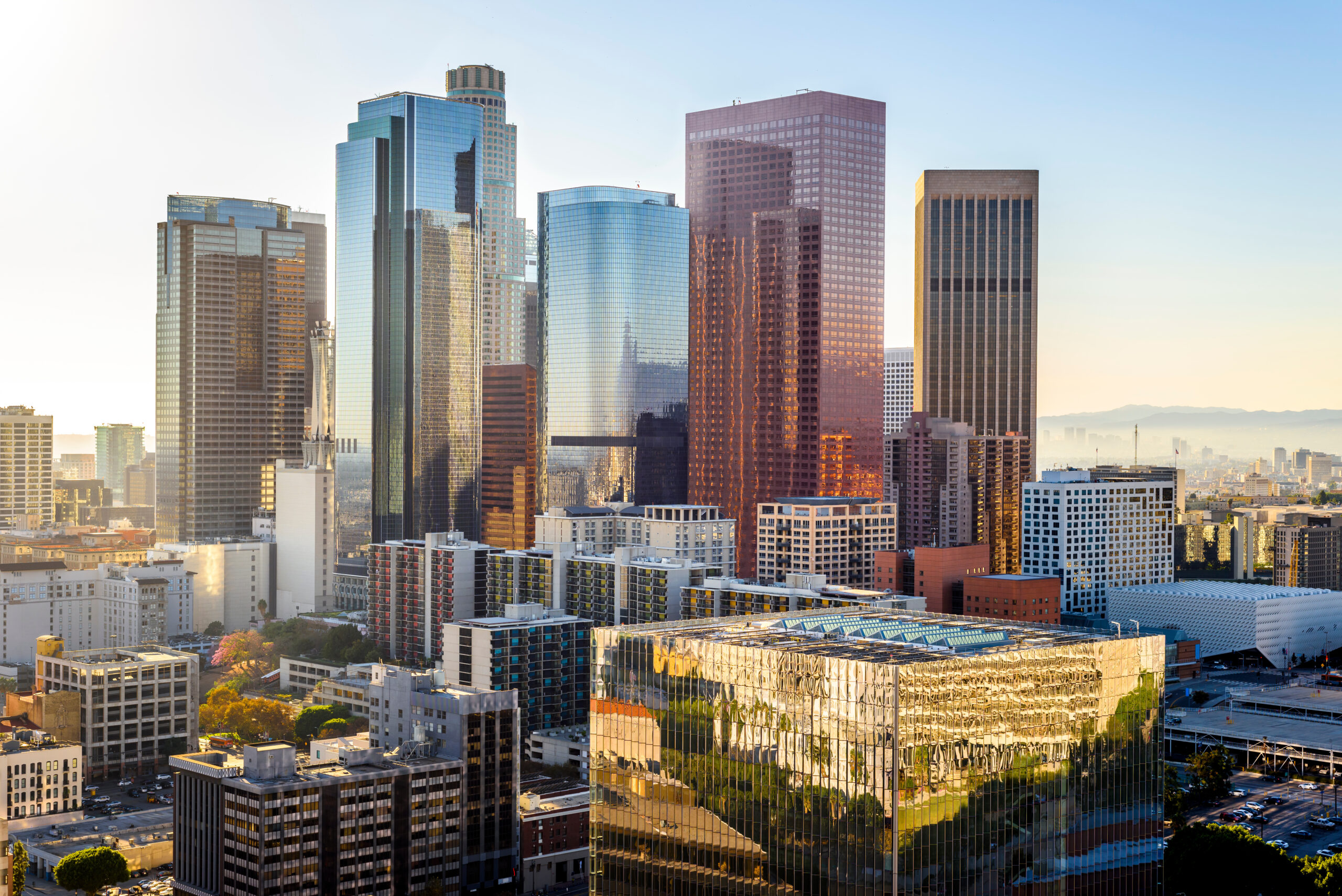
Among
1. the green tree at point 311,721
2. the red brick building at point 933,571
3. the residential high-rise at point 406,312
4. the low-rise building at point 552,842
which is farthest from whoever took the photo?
the residential high-rise at point 406,312

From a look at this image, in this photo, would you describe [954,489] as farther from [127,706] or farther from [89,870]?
[89,870]

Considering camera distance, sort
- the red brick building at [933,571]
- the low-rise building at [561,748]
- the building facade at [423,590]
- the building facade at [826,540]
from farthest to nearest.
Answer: the building facade at [826,540] < the building facade at [423,590] < the red brick building at [933,571] < the low-rise building at [561,748]

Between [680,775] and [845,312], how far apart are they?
448 feet

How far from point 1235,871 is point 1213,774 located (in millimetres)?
27370

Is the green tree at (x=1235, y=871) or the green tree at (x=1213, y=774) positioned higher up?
the green tree at (x=1235, y=871)

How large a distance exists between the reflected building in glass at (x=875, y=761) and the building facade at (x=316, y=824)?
968 inches

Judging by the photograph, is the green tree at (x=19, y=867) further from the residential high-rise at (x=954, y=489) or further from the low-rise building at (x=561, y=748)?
the residential high-rise at (x=954, y=489)

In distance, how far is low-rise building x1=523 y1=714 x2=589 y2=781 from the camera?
10088 centimetres

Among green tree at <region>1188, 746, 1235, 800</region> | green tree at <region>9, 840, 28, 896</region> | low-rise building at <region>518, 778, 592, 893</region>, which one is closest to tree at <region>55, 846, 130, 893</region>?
green tree at <region>9, 840, 28, 896</region>

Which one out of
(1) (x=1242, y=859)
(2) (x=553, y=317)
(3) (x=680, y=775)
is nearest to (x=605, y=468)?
(2) (x=553, y=317)

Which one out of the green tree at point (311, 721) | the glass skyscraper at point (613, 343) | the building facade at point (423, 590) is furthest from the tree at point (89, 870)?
the glass skyscraper at point (613, 343)

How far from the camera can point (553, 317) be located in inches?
7667

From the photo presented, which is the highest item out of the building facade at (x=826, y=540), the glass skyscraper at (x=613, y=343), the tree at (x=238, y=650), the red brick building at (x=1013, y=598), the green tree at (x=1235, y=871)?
the glass skyscraper at (x=613, y=343)

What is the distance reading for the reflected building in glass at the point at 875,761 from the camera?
149ft
